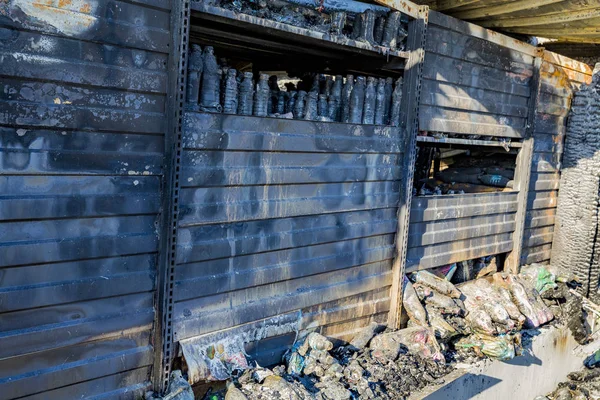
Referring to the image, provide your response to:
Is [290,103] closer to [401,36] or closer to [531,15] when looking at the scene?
[401,36]

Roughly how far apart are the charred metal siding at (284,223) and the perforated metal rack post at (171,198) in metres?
0.09

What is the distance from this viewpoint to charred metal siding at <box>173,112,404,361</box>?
3.80 metres

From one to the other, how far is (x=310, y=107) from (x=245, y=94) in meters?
0.67

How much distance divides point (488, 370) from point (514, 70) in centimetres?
356

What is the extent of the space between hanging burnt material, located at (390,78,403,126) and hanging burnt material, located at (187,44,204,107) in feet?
7.21

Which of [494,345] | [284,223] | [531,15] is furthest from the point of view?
[531,15]

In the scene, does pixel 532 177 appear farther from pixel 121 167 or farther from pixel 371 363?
pixel 121 167

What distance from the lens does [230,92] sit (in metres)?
3.99

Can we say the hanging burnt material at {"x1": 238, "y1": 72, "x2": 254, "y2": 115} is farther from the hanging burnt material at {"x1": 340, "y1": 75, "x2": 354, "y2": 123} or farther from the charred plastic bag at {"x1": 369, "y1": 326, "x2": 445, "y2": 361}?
the charred plastic bag at {"x1": 369, "y1": 326, "x2": 445, "y2": 361}

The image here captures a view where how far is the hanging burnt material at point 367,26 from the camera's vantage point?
4.63 metres

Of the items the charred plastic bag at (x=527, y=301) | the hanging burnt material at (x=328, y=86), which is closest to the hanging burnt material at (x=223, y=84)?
the hanging burnt material at (x=328, y=86)

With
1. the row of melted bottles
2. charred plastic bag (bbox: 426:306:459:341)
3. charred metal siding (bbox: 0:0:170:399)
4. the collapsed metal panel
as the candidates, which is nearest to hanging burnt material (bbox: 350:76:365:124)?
the row of melted bottles

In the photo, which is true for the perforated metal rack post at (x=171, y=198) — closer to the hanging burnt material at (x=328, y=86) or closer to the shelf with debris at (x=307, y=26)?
the shelf with debris at (x=307, y=26)

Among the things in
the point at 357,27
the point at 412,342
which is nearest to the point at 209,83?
the point at 357,27
